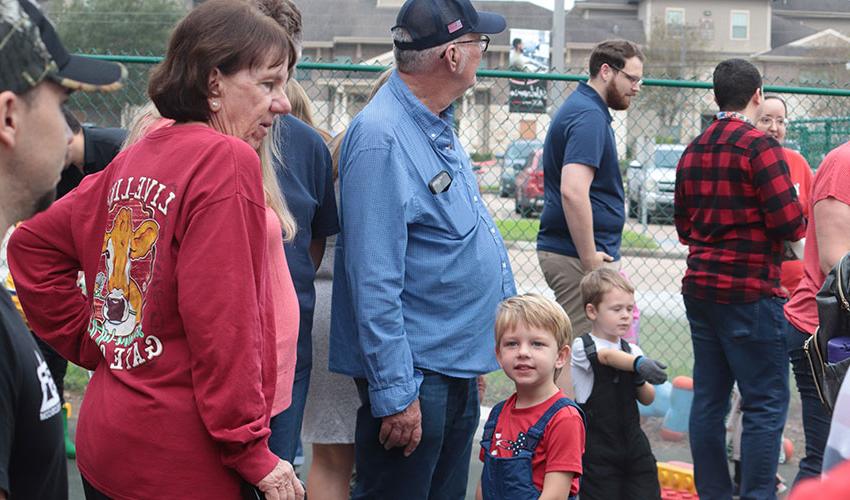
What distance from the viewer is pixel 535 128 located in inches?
338

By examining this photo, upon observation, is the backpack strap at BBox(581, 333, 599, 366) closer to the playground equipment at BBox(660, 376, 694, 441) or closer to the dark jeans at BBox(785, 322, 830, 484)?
the dark jeans at BBox(785, 322, 830, 484)

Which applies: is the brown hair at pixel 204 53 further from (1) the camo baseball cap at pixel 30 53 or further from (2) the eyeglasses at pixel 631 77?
(2) the eyeglasses at pixel 631 77

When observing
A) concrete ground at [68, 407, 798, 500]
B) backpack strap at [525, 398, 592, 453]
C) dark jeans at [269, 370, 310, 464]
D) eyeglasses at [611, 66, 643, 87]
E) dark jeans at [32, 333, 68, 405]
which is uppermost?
eyeglasses at [611, 66, 643, 87]

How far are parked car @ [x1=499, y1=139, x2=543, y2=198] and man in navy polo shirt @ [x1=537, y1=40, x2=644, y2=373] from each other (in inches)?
111

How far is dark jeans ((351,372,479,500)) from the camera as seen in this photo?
11.3 ft

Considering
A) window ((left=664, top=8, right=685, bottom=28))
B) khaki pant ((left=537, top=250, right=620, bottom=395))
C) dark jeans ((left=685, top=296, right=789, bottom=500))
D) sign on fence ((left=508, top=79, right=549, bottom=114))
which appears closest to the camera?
dark jeans ((left=685, top=296, right=789, bottom=500))

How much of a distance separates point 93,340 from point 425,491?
1.35 metres

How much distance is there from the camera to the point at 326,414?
421 cm

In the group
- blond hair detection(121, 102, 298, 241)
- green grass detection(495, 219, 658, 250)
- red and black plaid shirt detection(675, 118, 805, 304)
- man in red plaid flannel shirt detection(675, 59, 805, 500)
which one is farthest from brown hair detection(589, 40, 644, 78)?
green grass detection(495, 219, 658, 250)

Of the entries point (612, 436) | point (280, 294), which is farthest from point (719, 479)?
point (280, 294)

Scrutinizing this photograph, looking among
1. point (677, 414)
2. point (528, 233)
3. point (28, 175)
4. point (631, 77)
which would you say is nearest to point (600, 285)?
point (631, 77)

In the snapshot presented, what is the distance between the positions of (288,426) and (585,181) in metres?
2.29

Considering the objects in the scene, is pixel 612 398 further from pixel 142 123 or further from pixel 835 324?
pixel 142 123

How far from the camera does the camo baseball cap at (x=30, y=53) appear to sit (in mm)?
1637
